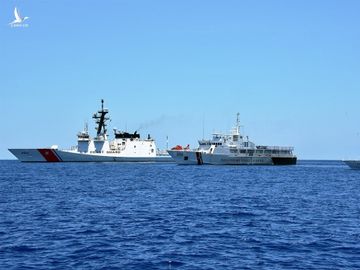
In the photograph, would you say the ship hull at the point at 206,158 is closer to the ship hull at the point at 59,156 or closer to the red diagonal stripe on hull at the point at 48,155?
the ship hull at the point at 59,156

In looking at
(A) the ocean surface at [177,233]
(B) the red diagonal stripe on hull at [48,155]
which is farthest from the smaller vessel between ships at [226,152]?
(A) the ocean surface at [177,233]

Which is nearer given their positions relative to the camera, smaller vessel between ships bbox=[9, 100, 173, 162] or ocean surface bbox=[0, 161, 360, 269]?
ocean surface bbox=[0, 161, 360, 269]

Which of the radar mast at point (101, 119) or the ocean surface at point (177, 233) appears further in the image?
the radar mast at point (101, 119)

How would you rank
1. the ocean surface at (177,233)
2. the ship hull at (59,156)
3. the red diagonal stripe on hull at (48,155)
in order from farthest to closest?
the ship hull at (59,156)
the red diagonal stripe on hull at (48,155)
the ocean surface at (177,233)

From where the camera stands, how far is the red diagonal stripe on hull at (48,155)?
470 ft

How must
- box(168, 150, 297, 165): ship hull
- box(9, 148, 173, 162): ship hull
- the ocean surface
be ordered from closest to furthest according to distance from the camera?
1. the ocean surface
2. box(168, 150, 297, 165): ship hull
3. box(9, 148, 173, 162): ship hull

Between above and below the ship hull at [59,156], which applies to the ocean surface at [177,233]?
below

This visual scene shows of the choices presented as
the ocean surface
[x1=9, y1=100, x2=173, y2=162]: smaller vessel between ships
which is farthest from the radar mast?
the ocean surface

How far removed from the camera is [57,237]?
80.9 feet

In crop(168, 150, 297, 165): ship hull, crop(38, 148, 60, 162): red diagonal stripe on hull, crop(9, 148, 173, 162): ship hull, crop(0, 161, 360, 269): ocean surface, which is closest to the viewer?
crop(0, 161, 360, 269): ocean surface

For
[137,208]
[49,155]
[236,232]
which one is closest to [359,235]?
[236,232]

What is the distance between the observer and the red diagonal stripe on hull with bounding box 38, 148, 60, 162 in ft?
470

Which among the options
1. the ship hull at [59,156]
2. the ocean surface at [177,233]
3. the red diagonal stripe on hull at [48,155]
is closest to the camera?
the ocean surface at [177,233]

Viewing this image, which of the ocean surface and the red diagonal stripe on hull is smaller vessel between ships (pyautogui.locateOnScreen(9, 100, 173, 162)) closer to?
the red diagonal stripe on hull
